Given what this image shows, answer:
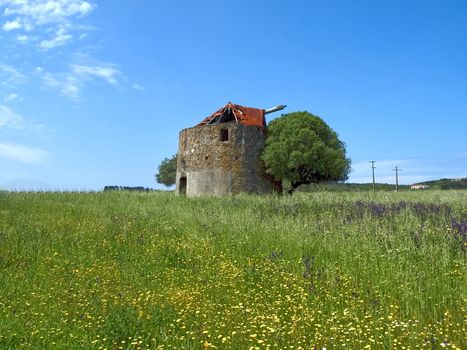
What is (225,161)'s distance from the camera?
2741 cm

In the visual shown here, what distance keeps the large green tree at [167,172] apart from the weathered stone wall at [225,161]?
39130 millimetres

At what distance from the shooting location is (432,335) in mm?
4574

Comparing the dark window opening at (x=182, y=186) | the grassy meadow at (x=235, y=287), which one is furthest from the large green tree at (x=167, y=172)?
the grassy meadow at (x=235, y=287)

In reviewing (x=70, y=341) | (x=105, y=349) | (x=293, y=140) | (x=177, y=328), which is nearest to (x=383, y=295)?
(x=177, y=328)

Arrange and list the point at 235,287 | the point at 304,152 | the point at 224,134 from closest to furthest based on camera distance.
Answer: the point at 235,287 → the point at 304,152 → the point at 224,134

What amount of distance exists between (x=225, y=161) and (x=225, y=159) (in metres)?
0.15

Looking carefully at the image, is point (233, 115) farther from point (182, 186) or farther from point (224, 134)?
point (182, 186)

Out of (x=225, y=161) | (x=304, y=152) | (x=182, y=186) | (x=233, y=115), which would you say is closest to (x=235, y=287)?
(x=225, y=161)

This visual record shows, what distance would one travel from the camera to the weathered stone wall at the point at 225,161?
27.3m

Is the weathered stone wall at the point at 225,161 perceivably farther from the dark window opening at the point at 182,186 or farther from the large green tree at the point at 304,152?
the dark window opening at the point at 182,186

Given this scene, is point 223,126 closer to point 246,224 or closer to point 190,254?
point 246,224

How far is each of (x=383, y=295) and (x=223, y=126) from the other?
22830 millimetres

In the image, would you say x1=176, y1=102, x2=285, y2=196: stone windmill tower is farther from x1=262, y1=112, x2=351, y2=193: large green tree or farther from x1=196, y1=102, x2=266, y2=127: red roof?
x1=262, y1=112, x2=351, y2=193: large green tree

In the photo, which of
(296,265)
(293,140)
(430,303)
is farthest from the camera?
(293,140)
